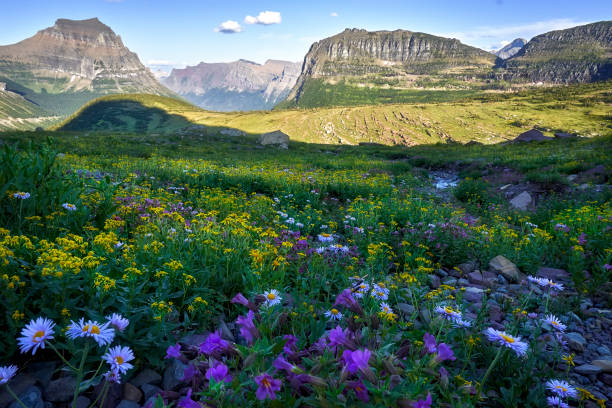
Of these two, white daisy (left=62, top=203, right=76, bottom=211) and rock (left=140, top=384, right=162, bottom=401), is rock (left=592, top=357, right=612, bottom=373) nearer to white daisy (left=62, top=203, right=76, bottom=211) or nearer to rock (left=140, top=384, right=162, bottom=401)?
rock (left=140, top=384, right=162, bottom=401)

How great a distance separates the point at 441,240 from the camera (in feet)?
19.1

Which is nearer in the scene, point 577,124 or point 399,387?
point 399,387

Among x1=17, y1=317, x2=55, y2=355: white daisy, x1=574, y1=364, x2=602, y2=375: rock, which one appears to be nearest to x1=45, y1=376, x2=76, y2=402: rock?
x1=17, y1=317, x2=55, y2=355: white daisy

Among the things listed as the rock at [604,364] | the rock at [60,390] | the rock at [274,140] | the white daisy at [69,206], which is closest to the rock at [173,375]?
the rock at [60,390]

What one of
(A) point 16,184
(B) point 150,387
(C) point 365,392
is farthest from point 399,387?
(A) point 16,184

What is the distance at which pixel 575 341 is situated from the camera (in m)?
3.18

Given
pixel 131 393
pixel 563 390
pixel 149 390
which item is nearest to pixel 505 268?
pixel 563 390

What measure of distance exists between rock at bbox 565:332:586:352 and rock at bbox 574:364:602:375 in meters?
0.33

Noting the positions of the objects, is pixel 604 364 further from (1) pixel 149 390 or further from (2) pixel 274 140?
(2) pixel 274 140

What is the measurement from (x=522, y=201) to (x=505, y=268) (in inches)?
321

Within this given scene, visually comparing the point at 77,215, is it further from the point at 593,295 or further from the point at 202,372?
the point at 593,295

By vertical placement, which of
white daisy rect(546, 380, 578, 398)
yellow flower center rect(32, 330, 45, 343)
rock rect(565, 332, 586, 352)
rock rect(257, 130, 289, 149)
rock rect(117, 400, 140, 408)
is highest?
yellow flower center rect(32, 330, 45, 343)

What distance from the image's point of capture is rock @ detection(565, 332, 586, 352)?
10.4 ft

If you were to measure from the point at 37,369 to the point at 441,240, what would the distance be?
574 centimetres
